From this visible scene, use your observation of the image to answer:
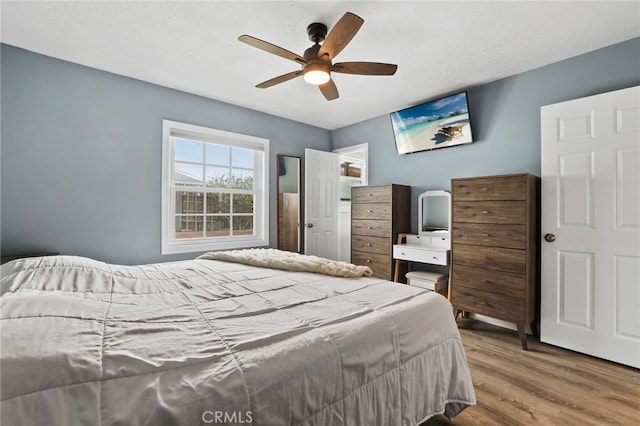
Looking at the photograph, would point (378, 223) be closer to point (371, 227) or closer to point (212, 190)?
point (371, 227)

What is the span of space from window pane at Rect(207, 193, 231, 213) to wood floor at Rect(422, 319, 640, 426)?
10.3 ft

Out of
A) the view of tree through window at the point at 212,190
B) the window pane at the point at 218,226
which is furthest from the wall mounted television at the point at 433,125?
the window pane at the point at 218,226

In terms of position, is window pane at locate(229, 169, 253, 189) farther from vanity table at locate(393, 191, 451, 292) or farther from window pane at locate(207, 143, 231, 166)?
vanity table at locate(393, 191, 451, 292)

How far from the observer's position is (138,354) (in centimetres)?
80

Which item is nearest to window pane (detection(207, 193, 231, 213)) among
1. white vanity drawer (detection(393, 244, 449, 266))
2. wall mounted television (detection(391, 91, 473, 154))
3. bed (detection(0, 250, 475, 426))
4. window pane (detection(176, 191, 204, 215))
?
window pane (detection(176, 191, 204, 215))

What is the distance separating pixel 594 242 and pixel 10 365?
11.3ft

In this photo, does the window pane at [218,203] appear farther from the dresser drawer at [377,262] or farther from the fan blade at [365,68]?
the fan blade at [365,68]

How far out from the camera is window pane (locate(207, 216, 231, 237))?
3693 mm

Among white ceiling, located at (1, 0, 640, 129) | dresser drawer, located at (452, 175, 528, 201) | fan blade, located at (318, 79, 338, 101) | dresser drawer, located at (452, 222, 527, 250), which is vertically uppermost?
white ceiling, located at (1, 0, 640, 129)

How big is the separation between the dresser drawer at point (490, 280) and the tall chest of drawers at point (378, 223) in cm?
94

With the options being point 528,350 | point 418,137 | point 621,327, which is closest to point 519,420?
point 528,350

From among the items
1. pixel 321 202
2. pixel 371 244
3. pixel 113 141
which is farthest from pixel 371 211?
pixel 113 141

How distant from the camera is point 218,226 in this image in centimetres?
377

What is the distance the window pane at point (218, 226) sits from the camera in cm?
369
